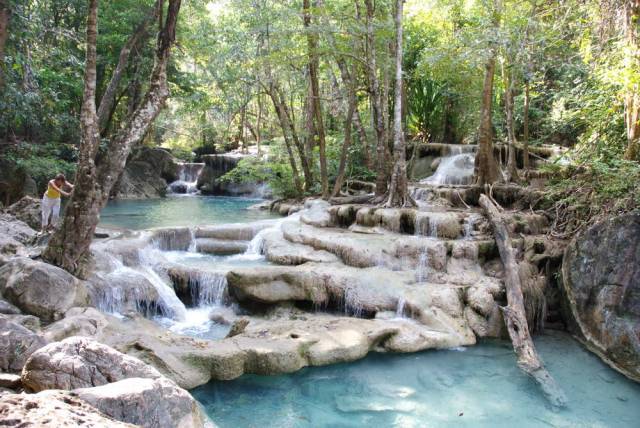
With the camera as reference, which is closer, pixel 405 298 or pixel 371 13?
pixel 405 298

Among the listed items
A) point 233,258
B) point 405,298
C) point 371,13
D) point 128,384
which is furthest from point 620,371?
point 371,13

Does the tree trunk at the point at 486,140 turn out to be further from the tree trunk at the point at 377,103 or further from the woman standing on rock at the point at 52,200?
the woman standing on rock at the point at 52,200

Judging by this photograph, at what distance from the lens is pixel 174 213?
656 inches

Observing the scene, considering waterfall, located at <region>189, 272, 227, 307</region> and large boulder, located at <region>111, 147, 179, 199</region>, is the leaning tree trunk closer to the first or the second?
waterfall, located at <region>189, 272, 227, 307</region>

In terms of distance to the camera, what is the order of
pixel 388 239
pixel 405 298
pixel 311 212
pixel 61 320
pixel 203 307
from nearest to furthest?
pixel 61 320
pixel 405 298
pixel 203 307
pixel 388 239
pixel 311 212

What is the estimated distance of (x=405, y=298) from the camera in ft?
25.0

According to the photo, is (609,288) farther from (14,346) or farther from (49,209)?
(49,209)

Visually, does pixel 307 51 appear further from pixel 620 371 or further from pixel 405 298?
pixel 620 371

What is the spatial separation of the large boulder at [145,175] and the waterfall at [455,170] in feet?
45.8

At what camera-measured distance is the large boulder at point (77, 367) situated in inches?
132

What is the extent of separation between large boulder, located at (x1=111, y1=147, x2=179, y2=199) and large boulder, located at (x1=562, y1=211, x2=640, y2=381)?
19.9m

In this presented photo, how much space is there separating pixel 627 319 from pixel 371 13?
9.33m

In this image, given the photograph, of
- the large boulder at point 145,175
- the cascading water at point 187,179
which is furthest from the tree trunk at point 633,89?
the cascading water at point 187,179

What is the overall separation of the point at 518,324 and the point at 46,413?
242 inches
